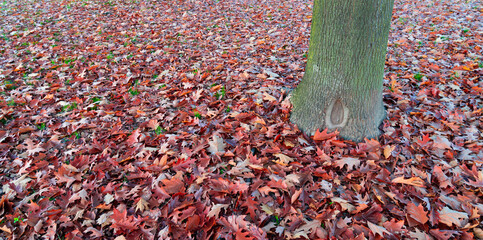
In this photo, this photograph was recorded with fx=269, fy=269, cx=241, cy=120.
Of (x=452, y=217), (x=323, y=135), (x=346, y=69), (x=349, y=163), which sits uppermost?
(x=346, y=69)

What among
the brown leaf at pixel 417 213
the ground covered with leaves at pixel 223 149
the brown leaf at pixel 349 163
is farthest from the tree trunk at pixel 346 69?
the brown leaf at pixel 417 213

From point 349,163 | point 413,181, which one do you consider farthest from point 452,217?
point 349,163

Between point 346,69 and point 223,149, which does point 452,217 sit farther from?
point 223,149

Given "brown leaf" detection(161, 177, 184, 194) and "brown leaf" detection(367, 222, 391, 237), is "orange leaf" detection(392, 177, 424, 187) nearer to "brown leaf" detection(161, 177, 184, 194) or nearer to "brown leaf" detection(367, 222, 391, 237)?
"brown leaf" detection(367, 222, 391, 237)

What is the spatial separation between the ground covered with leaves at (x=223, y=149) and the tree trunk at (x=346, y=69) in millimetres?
191

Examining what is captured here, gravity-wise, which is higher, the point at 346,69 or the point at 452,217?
the point at 346,69

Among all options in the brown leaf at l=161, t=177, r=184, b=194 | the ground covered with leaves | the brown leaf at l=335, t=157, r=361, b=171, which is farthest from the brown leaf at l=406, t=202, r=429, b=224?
the brown leaf at l=161, t=177, r=184, b=194

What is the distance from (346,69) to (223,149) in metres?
1.49

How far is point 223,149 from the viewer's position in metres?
2.80

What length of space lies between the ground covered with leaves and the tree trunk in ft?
0.63

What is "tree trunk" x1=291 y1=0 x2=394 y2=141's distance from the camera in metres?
2.53

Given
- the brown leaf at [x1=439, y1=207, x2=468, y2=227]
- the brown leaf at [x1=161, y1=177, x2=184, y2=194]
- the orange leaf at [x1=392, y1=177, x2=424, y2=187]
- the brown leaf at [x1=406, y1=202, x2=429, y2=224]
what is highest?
the brown leaf at [x1=161, y1=177, x2=184, y2=194]

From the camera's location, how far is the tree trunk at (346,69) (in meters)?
2.53

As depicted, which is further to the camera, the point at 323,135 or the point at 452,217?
the point at 323,135
